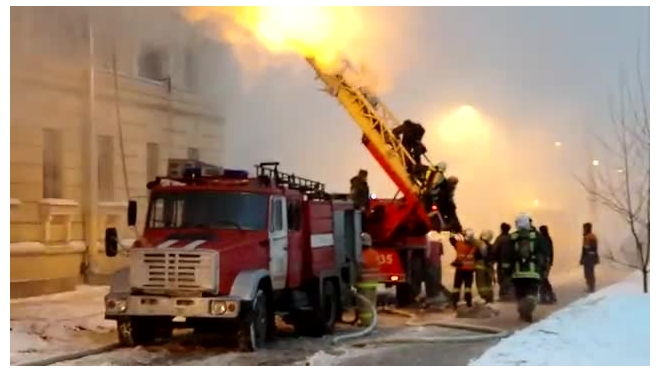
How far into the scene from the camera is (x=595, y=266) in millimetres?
13250

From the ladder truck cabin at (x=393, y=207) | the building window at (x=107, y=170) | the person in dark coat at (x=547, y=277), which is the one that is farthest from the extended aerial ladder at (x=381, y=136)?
the building window at (x=107, y=170)

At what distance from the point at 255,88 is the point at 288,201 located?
6.49 feet

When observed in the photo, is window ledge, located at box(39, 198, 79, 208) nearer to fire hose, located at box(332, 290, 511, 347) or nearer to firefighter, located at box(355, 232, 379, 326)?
firefighter, located at box(355, 232, 379, 326)

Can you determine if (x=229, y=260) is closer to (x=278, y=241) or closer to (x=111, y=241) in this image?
(x=278, y=241)

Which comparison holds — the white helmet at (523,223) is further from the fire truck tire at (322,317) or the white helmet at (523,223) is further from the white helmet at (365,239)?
the white helmet at (365,239)

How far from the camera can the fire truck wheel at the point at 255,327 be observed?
35.6 ft

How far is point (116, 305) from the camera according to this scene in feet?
35.4

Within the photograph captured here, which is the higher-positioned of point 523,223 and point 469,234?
point 523,223

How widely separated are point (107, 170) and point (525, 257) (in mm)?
5590

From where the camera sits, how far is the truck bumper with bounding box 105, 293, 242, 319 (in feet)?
34.7

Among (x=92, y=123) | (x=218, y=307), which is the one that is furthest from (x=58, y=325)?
(x=92, y=123)

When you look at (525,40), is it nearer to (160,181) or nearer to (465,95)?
(465,95)
